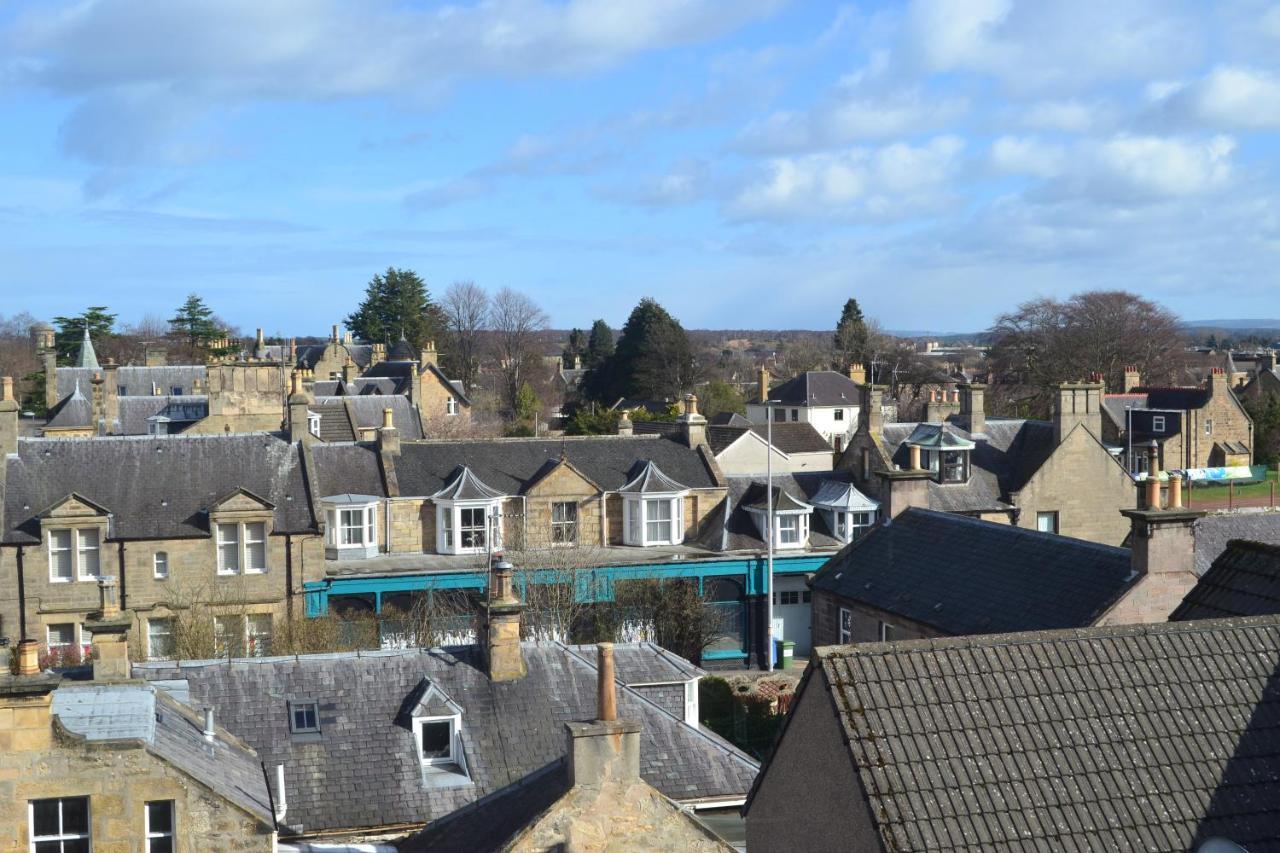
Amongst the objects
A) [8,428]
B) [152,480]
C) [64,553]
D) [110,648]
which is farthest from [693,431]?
[110,648]

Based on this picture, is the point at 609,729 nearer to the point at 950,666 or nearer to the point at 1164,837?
the point at 950,666

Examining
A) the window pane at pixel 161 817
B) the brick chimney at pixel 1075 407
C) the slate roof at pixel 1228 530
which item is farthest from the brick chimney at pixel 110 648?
the brick chimney at pixel 1075 407

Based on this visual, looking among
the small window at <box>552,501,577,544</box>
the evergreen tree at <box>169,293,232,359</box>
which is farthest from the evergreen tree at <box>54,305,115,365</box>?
the small window at <box>552,501,577,544</box>

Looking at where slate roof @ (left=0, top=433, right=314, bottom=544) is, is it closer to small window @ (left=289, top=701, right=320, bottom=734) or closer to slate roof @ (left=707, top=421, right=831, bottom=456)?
small window @ (left=289, top=701, right=320, bottom=734)

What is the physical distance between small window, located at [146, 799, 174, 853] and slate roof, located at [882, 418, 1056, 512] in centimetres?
3354

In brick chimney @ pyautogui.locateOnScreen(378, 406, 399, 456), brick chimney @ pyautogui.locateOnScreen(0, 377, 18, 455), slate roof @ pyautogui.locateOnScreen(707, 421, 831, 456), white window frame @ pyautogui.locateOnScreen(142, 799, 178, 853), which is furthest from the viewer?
slate roof @ pyautogui.locateOnScreen(707, 421, 831, 456)

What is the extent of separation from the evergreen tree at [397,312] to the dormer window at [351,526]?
86661 mm

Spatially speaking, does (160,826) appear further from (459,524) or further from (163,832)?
(459,524)

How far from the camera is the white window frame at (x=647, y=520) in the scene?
46.0 meters

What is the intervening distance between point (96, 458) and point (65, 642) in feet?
17.2

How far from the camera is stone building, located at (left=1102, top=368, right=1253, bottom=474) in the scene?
77.1 m

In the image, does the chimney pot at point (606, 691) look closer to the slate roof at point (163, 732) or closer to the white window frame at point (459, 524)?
the slate roof at point (163, 732)

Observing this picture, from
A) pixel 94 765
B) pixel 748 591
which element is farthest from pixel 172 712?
pixel 748 591

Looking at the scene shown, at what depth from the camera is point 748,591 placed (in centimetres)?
4372
